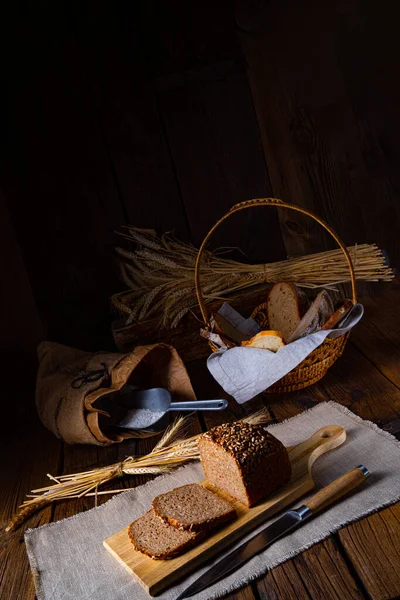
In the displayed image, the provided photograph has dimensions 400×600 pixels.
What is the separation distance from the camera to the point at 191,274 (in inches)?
94.9

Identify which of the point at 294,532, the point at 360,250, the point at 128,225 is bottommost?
the point at 294,532

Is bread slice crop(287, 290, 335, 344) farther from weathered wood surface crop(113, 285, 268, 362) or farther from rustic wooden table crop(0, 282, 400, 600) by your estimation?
weathered wood surface crop(113, 285, 268, 362)

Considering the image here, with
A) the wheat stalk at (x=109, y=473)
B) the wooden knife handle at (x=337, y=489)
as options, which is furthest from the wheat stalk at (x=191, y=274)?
the wooden knife handle at (x=337, y=489)

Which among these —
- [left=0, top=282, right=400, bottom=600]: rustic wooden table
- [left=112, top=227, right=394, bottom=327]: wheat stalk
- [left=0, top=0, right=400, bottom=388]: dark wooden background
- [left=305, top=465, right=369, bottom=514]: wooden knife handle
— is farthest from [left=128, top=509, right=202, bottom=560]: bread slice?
[left=0, top=0, right=400, bottom=388]: dark wooden background

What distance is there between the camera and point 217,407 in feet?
6.09

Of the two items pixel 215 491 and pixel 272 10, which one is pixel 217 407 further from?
pixel 272 10

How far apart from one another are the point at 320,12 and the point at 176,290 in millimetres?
1170

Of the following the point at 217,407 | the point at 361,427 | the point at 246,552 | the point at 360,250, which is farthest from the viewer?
the point at 360,250

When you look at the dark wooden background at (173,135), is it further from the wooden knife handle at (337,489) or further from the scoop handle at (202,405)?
the wooden knife handle at (337,489)

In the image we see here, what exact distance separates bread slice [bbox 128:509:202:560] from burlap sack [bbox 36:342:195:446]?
0.53 metres

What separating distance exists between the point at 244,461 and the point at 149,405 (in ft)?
2.09

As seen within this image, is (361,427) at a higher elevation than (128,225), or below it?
below

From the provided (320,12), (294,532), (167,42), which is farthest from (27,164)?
(294,532)

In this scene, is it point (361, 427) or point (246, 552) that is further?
point (361, 427)
